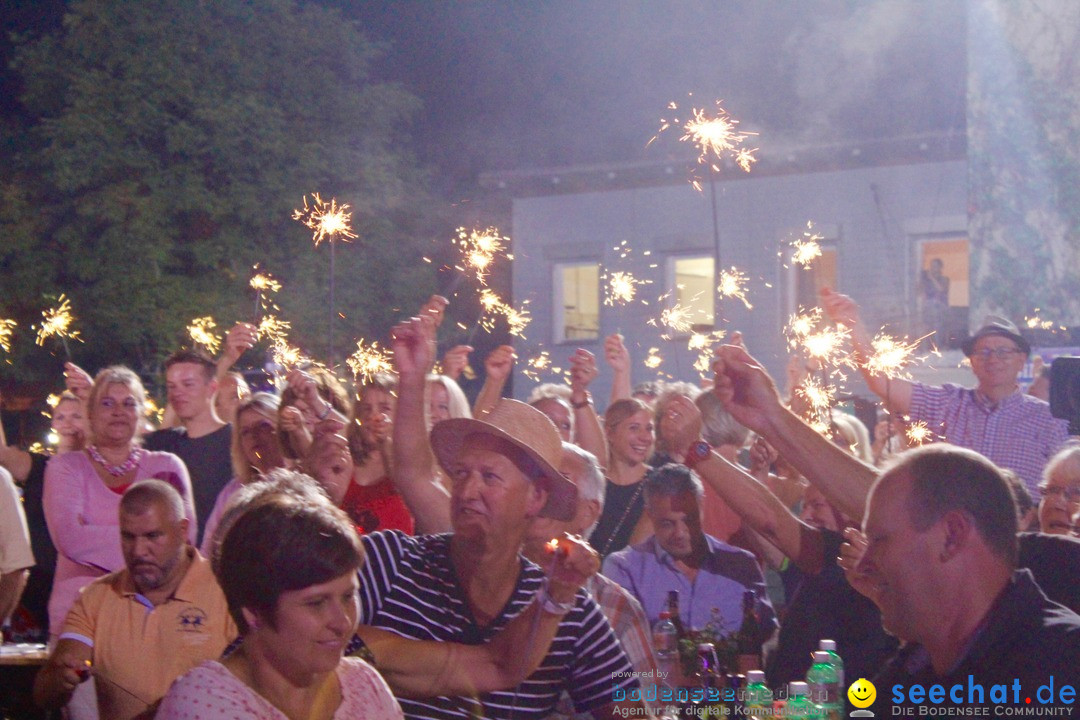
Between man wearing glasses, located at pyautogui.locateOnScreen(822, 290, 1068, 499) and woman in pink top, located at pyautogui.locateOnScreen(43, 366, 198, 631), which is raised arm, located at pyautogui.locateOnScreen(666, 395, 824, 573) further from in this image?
woman in pink top, located at pyautogui.locateOnScreen(43, 366, 198, 631)

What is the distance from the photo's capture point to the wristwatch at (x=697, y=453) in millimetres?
4328

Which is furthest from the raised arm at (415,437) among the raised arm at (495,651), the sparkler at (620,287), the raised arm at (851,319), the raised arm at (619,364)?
the sparkler at (620,287)

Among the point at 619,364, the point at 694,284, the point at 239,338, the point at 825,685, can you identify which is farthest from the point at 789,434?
the point at 694,284

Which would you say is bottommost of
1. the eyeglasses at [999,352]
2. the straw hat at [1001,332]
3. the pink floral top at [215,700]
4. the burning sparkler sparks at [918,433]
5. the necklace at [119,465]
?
the pink floral top at [215,700]

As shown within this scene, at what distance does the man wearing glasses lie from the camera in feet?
21.5

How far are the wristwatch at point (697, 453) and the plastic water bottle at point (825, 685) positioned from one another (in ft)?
2.53

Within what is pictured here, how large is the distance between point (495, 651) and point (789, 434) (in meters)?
1.06

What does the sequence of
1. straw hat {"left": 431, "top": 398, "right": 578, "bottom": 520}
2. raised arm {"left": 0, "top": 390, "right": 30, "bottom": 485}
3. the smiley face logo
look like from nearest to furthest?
1. the smiley face logo
2. straw hat {"left": 431, "top": 398, "right": 578, "bottom": 520}
3. raised arm {"left": 0, "top": 390, "right": 30, "bottom": 485}

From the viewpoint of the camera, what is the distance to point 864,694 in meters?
3.09

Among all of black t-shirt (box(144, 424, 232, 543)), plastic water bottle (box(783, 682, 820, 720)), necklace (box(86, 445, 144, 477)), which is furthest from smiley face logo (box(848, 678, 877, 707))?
black t-shirt (box(144, 424, 232, 543))

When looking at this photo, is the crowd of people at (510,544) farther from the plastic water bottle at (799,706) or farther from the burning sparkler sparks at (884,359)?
the plastic water bottle at (799,706)

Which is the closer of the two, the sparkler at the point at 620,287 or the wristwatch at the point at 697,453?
the wristwatch at the point at 697,453

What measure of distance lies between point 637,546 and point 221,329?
14938 mm

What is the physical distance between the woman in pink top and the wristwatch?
7.90 feet
